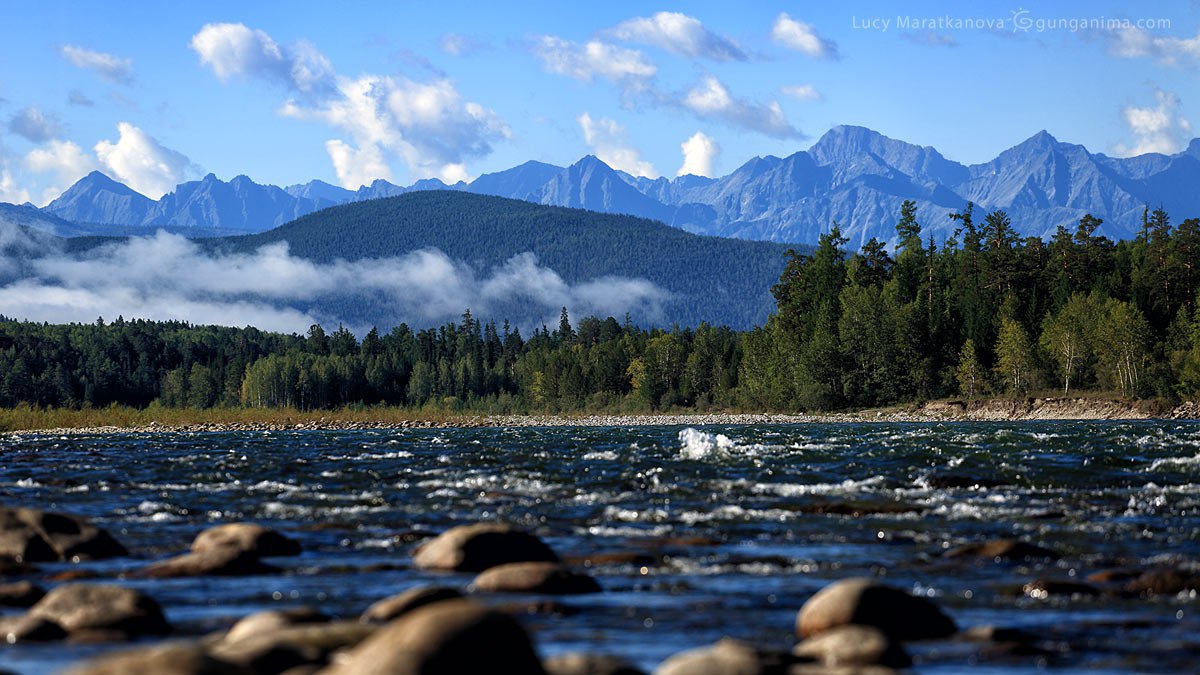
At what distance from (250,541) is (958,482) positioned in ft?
58.2

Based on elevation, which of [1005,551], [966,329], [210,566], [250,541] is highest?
[966,329]

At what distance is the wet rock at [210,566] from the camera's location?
17562 mm

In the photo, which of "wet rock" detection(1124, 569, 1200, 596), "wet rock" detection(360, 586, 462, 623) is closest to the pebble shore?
"wet rock" detection(360, 586, 462, 623)

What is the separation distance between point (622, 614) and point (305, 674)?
16.9 ft

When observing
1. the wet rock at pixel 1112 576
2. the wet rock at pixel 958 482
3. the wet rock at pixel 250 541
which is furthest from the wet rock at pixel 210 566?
the wet rock at pixel 958 482

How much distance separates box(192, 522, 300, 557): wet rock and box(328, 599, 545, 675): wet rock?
9.56 m

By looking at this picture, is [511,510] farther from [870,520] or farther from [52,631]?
[52,631]

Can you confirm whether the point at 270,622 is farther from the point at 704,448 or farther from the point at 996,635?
the point at 704,448

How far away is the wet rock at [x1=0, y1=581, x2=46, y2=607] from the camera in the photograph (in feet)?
49.3

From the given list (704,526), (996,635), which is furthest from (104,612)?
(704,526)

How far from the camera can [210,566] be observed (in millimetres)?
17812

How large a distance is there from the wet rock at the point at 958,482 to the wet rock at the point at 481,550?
47.8ft

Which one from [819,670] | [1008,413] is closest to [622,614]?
[819,670]

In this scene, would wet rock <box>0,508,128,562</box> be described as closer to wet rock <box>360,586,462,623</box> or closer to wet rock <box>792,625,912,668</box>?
wet rock <box>360,586,462,623</box>
